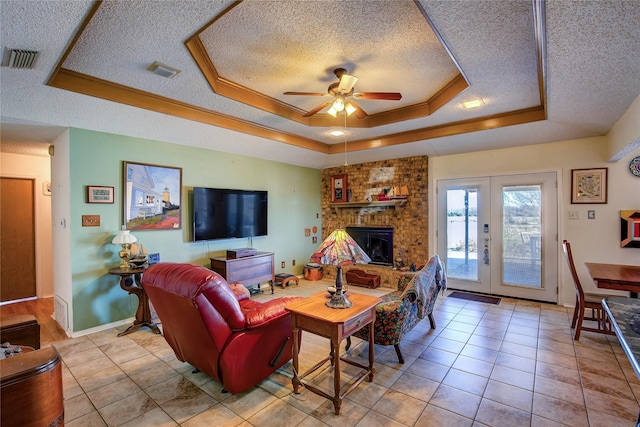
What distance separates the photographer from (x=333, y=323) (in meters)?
2.07

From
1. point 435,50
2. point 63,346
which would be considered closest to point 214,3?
point 435,50

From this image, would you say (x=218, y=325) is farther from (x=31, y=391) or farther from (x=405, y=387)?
(x=405, y=387)

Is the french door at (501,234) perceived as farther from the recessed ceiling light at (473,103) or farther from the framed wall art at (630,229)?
the recessed ceiling light at (473,103)

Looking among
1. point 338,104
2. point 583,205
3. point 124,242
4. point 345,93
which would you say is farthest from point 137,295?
point 583,205

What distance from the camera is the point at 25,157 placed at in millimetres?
4980

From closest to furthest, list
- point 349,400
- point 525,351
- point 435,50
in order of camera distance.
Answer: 1. point 349,400
2. point 435,50
3. point 525,351

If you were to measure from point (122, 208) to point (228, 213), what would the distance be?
4.99ft

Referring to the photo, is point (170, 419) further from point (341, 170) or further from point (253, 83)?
point (341, 170)

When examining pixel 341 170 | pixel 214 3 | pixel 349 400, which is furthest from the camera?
pixel 341 170

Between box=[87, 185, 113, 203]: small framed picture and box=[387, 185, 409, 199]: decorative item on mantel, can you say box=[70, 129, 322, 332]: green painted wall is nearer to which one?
box=[87, 185, 113, 203]: small framed picture

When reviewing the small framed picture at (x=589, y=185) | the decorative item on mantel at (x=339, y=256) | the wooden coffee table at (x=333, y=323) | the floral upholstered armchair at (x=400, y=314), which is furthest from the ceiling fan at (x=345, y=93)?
the small framed picture at (x=589, y=185)

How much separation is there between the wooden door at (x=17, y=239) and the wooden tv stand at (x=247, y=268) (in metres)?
A: 3.22

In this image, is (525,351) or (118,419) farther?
(525,351)

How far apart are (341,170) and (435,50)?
158 inches
